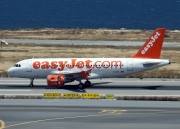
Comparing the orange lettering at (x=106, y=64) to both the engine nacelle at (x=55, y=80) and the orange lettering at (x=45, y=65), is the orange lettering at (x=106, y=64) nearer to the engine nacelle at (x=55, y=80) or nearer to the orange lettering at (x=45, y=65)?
the engine nacelle at (x=55, y=80)

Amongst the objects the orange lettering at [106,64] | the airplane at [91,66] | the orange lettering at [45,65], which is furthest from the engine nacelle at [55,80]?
the orange lettering at [106,64]

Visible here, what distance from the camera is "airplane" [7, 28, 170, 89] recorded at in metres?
80.8

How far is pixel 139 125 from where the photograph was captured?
5609cm

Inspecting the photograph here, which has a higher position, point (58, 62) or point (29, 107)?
point (58, 62)

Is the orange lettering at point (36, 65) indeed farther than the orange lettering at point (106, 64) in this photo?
Yes

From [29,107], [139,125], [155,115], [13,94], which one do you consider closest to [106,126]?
[139,125]

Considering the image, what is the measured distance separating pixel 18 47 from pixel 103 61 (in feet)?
143

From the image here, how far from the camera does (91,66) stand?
269 feet

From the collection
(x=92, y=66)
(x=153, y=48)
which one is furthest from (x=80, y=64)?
(x=153, y=48)

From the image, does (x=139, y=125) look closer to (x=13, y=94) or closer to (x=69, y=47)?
(x=13, y=94)

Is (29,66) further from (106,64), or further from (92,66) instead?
(106,64)

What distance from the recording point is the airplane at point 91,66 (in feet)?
265

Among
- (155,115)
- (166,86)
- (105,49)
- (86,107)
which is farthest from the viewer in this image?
(105,49)

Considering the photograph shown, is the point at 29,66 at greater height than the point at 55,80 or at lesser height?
greater
